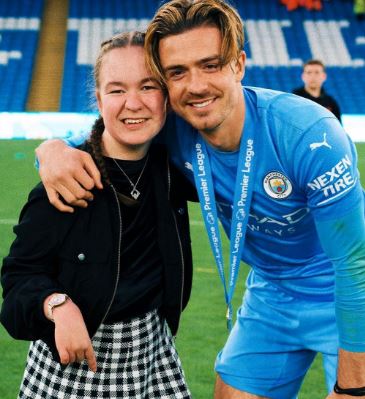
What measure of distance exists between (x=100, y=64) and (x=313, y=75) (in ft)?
28.2

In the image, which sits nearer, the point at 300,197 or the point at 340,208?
the point at 340,208

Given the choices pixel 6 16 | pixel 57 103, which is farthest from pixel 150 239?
pixel 6 16

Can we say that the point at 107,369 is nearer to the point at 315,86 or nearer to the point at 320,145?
the point at 320,145

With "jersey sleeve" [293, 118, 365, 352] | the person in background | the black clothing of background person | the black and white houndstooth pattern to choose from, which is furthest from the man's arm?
the person in background

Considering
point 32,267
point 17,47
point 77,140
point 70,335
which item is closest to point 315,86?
point 77,140

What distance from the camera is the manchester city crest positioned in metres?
2.90

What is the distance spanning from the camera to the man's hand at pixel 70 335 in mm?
2557

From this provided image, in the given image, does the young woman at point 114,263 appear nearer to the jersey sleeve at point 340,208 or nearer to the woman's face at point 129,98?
the woman's face at point 129,98

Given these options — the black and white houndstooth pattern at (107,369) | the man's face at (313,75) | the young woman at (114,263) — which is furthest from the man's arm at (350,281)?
the man's face at (313,75)

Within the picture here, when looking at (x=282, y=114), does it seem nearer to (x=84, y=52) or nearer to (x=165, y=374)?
(x=165, y=374)

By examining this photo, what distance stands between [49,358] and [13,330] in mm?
183

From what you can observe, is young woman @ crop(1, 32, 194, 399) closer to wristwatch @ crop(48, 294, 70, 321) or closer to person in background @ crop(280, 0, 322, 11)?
wristwatch @ crop(48, 294, 70, 321)

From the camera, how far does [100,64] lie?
2887mm

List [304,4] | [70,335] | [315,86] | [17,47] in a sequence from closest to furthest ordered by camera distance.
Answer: [70,335]
[315,86]
[17,47]
[304,4]
